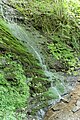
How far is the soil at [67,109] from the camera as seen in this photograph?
2975 millimetres

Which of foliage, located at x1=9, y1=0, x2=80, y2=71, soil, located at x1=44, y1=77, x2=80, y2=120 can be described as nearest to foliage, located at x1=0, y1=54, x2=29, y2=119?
soil, located at x1=44, y1=77, x2=80, y2=120

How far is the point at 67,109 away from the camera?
3113 mm

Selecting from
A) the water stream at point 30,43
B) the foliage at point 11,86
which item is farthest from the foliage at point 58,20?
the foliage at point 11,86

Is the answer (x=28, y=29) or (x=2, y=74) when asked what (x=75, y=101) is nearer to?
(x=2, y=74)

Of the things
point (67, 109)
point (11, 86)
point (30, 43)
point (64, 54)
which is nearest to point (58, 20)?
point (64, 54)

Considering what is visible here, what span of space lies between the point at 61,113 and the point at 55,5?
2133mm

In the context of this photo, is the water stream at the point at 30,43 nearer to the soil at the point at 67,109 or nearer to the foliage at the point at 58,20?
the soil at the point at 67,109

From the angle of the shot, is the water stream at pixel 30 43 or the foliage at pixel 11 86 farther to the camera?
the water stream at pixel 30 43

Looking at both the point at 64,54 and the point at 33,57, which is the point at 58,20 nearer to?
the point at 64,54

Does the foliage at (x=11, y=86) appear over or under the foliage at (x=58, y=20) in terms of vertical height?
under

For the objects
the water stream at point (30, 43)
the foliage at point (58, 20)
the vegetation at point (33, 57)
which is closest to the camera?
the vegetation at point (33, 57)

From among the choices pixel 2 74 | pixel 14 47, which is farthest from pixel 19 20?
pixel 2 74

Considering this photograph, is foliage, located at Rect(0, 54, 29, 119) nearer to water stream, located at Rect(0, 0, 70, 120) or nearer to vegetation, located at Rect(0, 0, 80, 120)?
vegetation, located at Rect(0, 0, 80, 120)

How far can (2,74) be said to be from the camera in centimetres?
282
